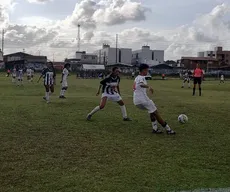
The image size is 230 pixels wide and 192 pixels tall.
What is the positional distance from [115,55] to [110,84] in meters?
118

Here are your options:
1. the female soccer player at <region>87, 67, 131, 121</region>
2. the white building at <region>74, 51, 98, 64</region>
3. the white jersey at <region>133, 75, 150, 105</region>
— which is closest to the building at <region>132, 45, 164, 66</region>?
the white building at <region>74, 51, 98, 64</region>

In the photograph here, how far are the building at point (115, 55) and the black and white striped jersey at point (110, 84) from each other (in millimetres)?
114670

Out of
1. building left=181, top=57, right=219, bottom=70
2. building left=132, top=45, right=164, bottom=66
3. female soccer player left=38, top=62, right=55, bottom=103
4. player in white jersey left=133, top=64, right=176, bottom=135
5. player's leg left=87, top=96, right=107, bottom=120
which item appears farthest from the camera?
building left=132, top=45, right=164, bottom=66

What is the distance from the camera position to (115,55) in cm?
12975

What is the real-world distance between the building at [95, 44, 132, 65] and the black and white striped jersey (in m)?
115

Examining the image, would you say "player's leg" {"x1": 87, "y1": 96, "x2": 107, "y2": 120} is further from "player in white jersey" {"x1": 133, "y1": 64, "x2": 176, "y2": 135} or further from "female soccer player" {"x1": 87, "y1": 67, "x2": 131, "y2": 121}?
"player in white jersey" {"x1": 133, "y1": 64, "x2": 176, "y2": 135}

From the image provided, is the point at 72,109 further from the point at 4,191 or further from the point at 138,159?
the point at 4,191

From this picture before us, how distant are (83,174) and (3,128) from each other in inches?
189

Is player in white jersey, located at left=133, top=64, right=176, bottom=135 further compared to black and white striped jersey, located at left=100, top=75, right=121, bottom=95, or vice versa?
black and white striped jersey, located at left=100, top=75, right=121, bottom=95

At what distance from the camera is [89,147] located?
8.20m

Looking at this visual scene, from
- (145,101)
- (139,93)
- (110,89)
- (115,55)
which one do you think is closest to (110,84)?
(110,89)

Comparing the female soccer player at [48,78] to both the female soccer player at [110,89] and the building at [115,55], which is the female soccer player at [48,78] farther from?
the building at [115,55]

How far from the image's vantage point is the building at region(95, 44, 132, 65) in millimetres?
129250

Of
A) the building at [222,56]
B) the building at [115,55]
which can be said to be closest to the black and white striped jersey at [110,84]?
the building at [115,55]
